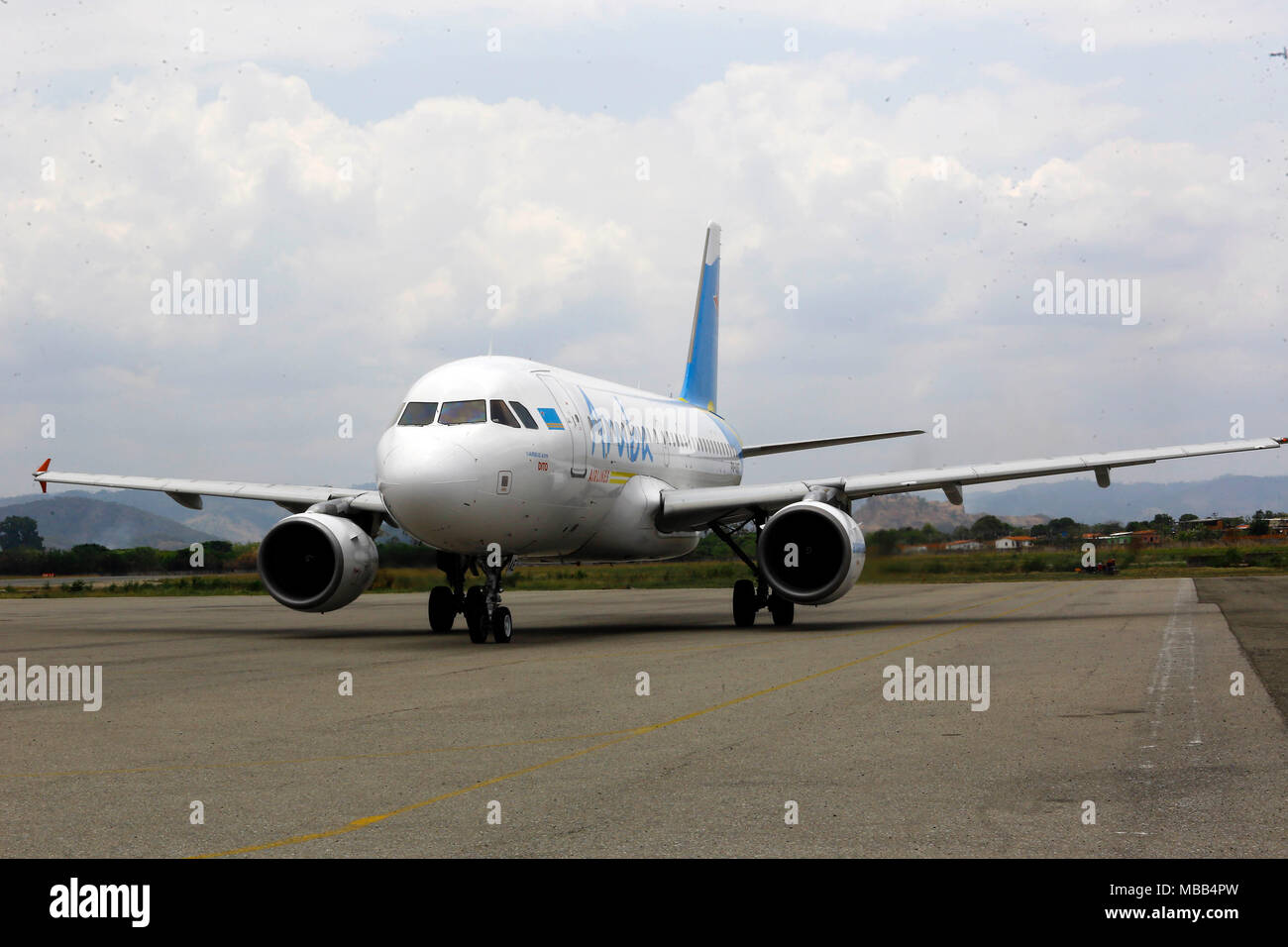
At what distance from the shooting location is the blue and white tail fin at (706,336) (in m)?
33.8

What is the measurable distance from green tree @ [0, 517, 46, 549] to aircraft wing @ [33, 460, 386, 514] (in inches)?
1657

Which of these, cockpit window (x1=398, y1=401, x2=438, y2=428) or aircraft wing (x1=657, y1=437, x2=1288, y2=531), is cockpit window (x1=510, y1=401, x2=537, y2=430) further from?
aircraft wing (x1=657, y1=437, x2=1288, y2=531)

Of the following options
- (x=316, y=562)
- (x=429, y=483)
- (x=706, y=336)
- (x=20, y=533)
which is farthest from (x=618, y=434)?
(x=20, y=533)

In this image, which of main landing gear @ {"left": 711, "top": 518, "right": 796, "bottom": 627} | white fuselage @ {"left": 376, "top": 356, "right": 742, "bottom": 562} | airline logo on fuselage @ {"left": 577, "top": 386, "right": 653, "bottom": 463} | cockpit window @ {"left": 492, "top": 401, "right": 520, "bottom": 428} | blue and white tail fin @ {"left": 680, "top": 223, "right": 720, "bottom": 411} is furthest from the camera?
blue and white tail fin @ {"left": 680, "top": 223, "right": 720, "bottom": 411}

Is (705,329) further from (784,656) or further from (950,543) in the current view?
(784,656)

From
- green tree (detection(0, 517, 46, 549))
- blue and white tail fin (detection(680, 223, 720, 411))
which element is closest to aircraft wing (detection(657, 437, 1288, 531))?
blue and white tail fin (detection(680, 223, 720, 411))

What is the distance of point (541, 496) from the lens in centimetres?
1955

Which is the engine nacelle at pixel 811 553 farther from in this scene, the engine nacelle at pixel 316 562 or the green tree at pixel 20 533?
the green tree at pixel 20 533

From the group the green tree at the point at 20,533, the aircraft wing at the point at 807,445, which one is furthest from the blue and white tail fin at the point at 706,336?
the green tree at the point at 20,533

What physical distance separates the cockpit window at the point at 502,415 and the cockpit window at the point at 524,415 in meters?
0.18

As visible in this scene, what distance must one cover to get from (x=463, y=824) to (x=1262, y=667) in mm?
10751

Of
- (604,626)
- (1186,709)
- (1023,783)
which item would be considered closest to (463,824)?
(1023,783)

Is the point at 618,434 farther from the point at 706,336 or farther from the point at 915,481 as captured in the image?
the point at 706,336

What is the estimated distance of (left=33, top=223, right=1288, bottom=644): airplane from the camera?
1825cm
